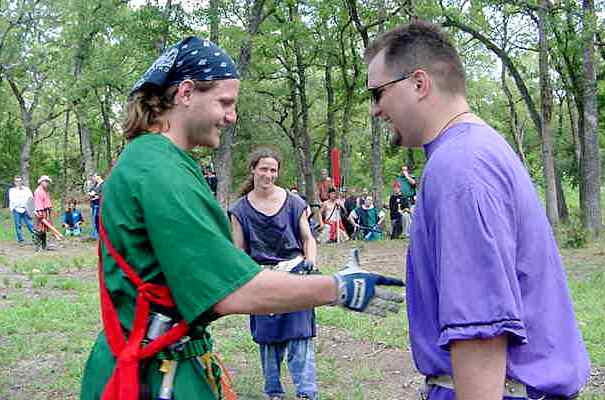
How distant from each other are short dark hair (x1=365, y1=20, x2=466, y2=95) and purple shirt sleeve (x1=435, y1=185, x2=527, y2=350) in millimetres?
399

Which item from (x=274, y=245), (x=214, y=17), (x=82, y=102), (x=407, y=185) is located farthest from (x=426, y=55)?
(x=82, y=102)

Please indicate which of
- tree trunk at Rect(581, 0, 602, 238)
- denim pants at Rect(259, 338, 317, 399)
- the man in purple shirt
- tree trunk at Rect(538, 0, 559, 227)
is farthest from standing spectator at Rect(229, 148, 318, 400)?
tree trunk at Rect(538, 0, 559, 227)

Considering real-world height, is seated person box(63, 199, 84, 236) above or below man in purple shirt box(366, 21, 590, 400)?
below

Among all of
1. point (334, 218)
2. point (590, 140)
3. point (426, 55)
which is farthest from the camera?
point (334, 218)

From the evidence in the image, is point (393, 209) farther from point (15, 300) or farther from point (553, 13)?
point (15, 300)

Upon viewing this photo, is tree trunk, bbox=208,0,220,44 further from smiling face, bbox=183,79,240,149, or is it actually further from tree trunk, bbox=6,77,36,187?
smiling face, bbox=183,79,240,149

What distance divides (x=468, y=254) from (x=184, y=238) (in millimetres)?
820

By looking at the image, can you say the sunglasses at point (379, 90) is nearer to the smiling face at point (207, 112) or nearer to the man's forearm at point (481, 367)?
the smiling face at point (207, 112)

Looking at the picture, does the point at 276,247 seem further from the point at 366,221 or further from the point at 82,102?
the point at 82,102

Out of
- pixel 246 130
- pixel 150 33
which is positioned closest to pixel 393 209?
pixel 150 33

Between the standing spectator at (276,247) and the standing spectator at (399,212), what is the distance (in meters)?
13.8

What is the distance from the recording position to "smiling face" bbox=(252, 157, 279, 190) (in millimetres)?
6016

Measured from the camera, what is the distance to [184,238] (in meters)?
2.25

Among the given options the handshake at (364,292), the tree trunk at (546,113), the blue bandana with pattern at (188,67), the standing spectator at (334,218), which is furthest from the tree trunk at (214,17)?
the handshake at (364,292)
